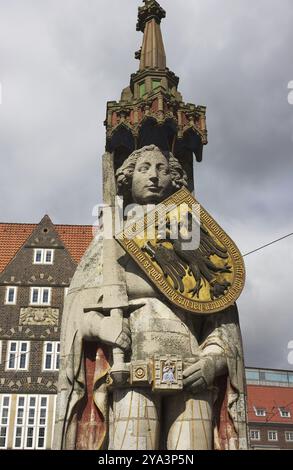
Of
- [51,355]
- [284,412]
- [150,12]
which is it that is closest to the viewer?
[150,12]

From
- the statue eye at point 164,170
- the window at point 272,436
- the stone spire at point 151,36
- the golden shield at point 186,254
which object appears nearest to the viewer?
the golden shield at point 186,254

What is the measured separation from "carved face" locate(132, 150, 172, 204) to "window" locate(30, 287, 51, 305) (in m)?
18.3

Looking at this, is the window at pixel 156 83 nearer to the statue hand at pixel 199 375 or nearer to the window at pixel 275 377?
the statue hand at pixel 199 375

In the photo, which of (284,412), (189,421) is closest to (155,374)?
(189,421)

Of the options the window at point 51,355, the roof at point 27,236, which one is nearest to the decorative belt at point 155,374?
the window at point 51,355

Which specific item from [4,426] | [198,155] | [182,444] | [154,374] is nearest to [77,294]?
[154,374]

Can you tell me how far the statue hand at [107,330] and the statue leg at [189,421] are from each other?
2.69ft

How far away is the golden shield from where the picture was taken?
22.7 feet

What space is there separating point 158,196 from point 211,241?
3.02ft

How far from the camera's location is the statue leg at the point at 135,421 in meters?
6.22

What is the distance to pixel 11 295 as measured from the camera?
2559cm

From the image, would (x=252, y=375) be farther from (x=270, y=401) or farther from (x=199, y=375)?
(x=199, y=375)

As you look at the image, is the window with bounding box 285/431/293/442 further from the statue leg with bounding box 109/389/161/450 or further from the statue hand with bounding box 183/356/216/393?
the statue leg with bounding box 109/389/161/450

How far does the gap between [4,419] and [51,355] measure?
3.04m
